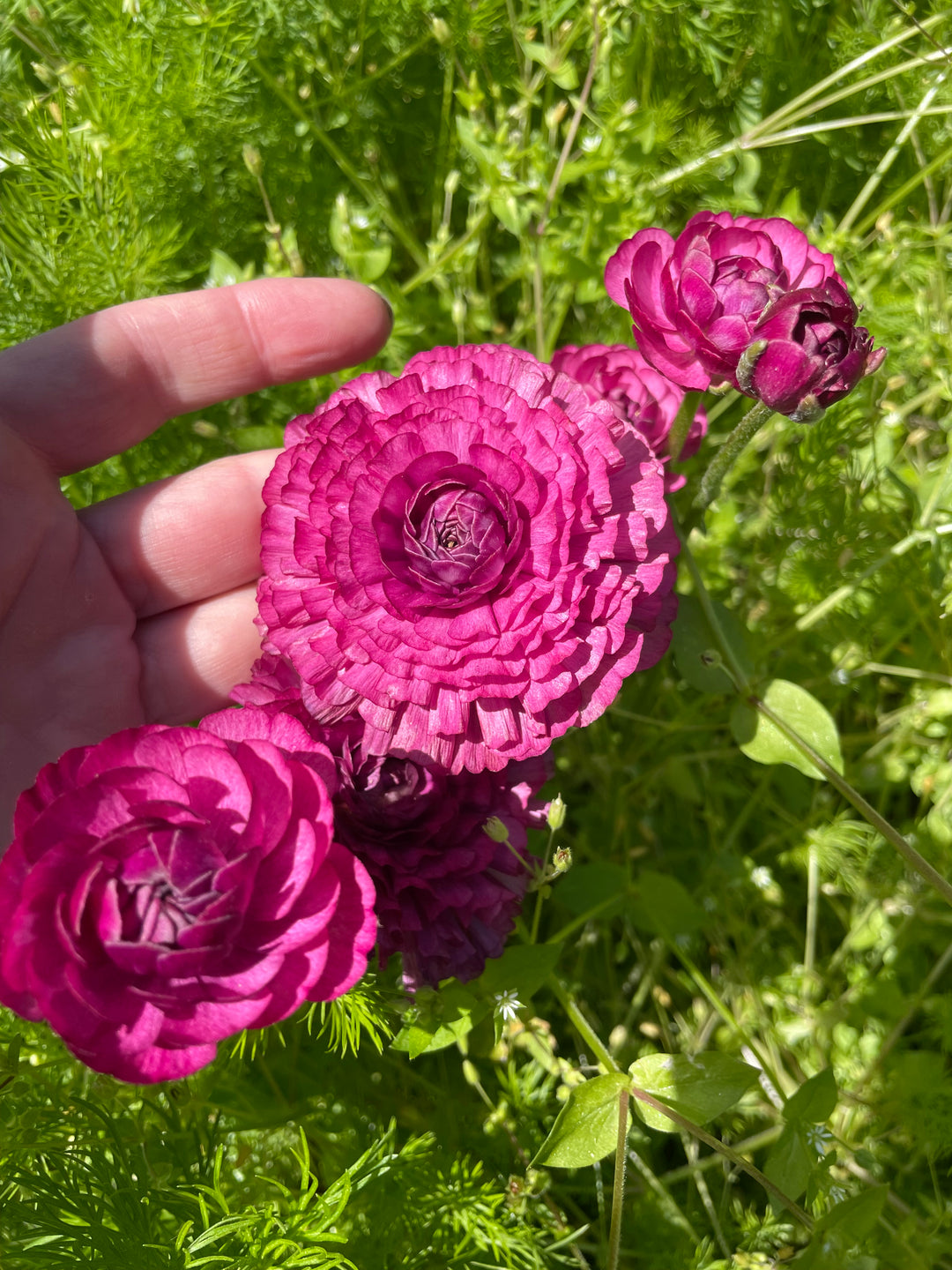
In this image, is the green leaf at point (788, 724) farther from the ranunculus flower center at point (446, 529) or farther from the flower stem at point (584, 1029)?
the ranunculus flower center at point (446, 529)

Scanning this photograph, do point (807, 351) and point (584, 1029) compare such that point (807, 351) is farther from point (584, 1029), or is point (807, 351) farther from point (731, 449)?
point (584, 1029)

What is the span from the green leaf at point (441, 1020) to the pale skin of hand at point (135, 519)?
0.51 m

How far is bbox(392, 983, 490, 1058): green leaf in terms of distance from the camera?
89cm

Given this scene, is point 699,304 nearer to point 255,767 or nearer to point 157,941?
point 255,767

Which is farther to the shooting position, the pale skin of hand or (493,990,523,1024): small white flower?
the pale skin of hand

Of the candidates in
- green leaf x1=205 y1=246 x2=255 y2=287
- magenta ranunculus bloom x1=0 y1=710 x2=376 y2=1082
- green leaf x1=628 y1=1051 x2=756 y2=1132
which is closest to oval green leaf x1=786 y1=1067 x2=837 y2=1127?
green leaf x1=628 y1=1051 x2=756 y2=1132

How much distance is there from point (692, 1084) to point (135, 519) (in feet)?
3.09

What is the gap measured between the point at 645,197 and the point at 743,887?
1076 millimetres

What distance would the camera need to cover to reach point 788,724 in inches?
42.3

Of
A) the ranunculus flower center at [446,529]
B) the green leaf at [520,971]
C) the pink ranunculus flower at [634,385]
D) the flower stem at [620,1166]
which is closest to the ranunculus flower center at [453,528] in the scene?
the ranunculus flower center at [446,529]

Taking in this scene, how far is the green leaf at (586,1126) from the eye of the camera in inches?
34.1

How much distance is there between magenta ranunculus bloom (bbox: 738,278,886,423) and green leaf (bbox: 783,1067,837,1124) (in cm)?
70

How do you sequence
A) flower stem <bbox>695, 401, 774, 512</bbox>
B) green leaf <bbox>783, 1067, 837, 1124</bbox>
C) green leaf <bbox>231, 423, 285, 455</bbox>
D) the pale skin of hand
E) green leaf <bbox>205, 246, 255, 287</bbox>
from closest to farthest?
flower stem <bbox>695, 401, 774, 512</bbox> < green leaf <bbox>783, 1067, 837, 1124</bbox> < the pale skin of hand < green leaf <bbox>231, 423, 285, 455</bbox> < green leaf <bbox>205, 246, 255, 287</bbox>

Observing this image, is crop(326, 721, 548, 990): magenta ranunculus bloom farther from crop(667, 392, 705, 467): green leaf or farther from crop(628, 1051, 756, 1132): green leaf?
crop(667, 392, 705, 467): green leaf
